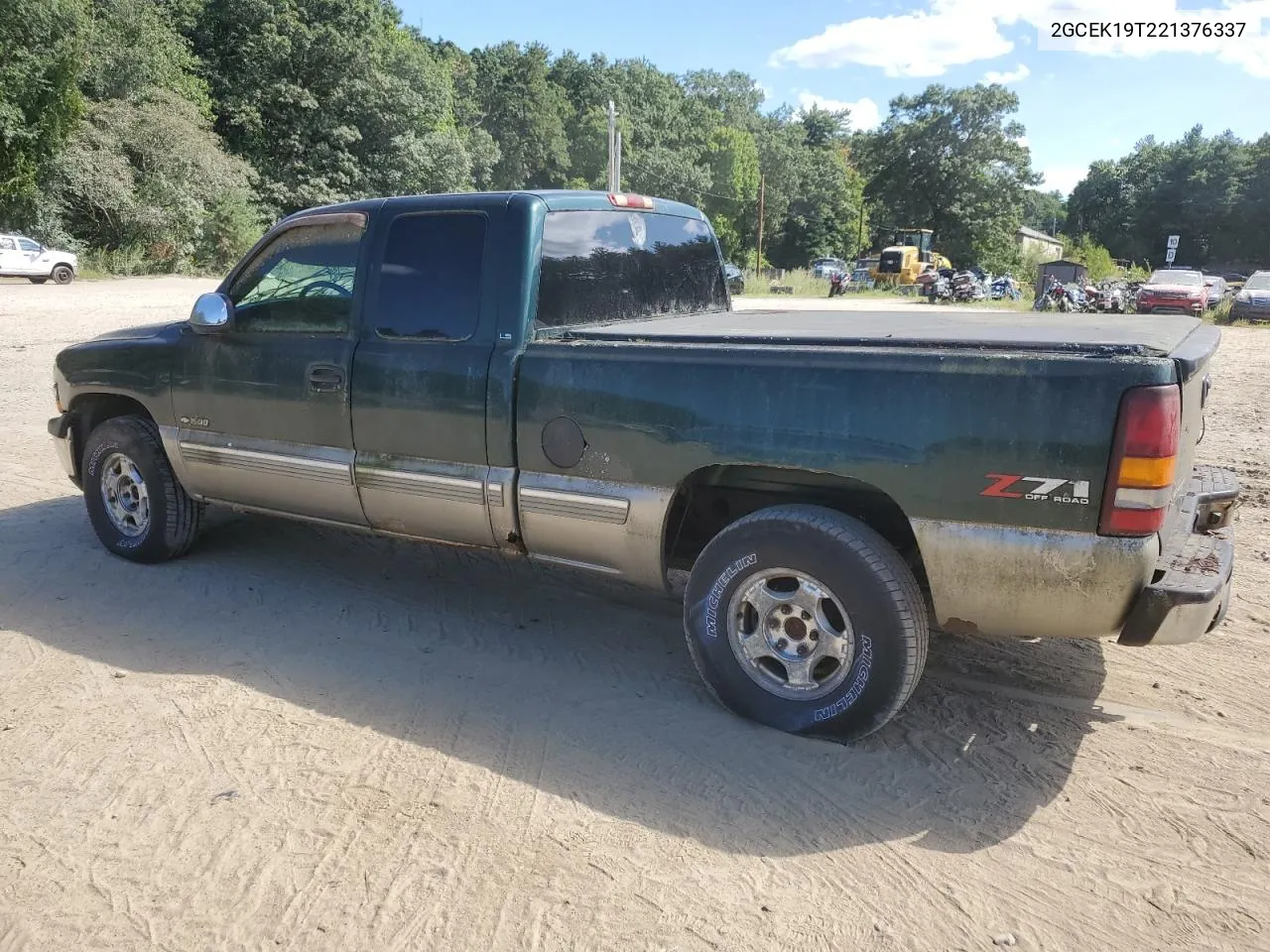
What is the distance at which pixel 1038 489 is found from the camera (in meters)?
3.06

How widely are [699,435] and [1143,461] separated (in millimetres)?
1455

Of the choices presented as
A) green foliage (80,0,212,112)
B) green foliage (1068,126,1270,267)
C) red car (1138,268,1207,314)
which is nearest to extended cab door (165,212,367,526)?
red car (1138,268,1207,314)

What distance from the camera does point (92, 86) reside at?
1492 inches

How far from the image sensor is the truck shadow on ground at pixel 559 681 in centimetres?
323

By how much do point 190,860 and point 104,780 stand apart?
661 millimetres

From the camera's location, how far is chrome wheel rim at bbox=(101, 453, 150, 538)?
5.45 meters

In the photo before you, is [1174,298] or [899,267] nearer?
[1174,298]

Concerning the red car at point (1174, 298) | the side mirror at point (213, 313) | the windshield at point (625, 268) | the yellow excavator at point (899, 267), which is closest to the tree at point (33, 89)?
the red car at point (1174, 298)

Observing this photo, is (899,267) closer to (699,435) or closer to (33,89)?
(33,89)

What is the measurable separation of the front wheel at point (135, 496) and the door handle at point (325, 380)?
1347mm

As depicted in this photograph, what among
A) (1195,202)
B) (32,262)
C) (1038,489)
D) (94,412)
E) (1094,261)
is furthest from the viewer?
(1195,202)

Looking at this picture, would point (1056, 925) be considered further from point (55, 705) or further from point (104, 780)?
point (55, 705)

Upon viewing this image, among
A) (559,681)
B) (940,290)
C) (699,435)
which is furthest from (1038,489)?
(940,290)

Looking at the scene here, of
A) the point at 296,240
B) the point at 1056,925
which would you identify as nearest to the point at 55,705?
the point at 296,240
